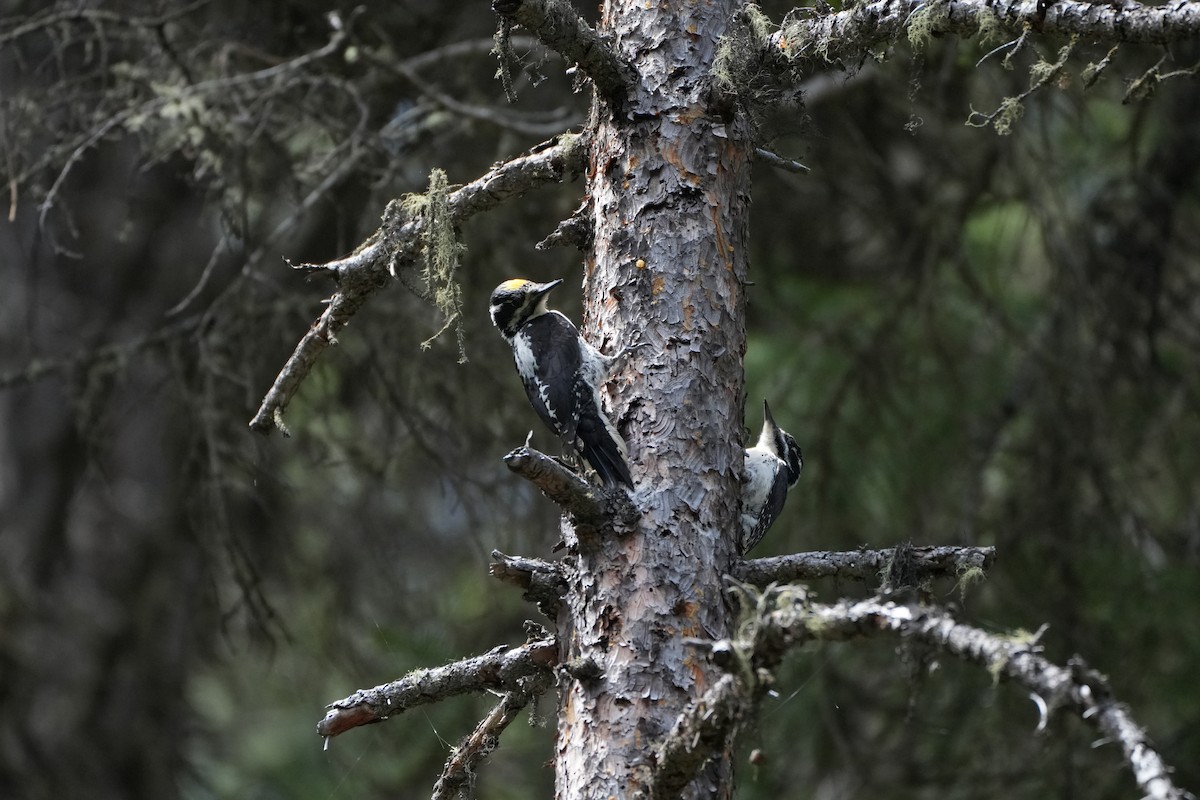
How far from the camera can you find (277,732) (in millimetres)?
10789

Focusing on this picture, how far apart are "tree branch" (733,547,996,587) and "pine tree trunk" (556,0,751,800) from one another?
101mm

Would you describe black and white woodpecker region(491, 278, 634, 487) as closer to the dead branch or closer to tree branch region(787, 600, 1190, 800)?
the dead branch

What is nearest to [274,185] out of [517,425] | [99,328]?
[517,425]

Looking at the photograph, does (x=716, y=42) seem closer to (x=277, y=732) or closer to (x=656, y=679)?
(x=656, y=679)

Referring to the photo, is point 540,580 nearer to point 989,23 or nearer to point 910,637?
point 910,637

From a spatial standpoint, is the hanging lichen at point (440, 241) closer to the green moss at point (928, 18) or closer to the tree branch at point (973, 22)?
the tree branch at point (973, 22)

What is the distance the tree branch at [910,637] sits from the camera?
180 cm

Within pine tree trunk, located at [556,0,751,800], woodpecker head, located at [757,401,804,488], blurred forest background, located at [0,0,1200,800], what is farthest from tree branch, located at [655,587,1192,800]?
woodpecker head, located at [757,401,804,488]

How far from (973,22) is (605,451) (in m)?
1.28

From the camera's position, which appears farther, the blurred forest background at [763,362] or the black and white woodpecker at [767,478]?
the blurred forest background at [763,362]

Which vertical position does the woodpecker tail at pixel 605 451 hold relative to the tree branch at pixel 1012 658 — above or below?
above

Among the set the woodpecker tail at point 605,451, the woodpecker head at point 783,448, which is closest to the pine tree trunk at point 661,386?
the woodpecker tail at point 605,451

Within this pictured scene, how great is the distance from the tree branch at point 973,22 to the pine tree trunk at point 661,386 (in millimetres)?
295

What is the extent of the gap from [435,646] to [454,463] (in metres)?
0.83
